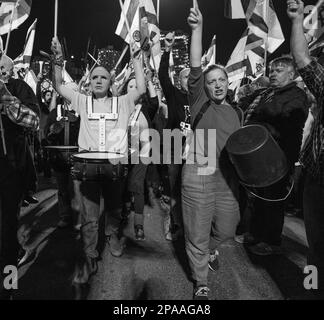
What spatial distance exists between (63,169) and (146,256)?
6.39 ft

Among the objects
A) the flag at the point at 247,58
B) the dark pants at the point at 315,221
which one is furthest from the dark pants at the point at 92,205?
the flag at the point at 247,58

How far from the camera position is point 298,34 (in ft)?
7.48

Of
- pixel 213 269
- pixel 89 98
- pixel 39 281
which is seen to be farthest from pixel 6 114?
pixel 213 269

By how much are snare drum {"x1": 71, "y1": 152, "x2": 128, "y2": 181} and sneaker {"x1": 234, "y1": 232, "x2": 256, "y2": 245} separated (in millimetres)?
2341

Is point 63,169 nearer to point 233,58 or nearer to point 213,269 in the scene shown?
point 213,269

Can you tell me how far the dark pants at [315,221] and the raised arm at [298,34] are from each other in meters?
0.85

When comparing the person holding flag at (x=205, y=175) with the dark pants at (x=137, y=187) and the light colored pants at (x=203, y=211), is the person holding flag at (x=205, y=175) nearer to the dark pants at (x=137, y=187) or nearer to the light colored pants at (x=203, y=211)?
the light colored pants at (x=203, y=211)

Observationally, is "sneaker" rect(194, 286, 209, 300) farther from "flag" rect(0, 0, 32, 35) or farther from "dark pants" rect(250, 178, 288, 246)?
"flag" rect(0, 0, 32, 35)

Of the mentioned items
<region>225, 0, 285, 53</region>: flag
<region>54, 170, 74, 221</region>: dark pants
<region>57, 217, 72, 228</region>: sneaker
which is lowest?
<region>57, 217, 72, 228</region>: sneaker

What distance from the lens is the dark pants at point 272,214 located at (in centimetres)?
409

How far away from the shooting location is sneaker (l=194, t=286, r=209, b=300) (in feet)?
9.61

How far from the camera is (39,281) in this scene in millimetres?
3244

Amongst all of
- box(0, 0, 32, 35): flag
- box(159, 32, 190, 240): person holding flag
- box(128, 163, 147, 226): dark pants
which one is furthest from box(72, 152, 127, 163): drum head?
box(0, 0, 32, 35): flag

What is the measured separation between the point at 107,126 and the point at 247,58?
6.01 metres
